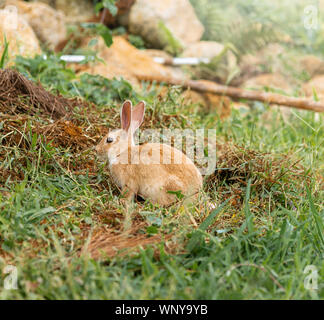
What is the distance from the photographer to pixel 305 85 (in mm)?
8945

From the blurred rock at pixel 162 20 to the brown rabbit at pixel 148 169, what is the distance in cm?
559

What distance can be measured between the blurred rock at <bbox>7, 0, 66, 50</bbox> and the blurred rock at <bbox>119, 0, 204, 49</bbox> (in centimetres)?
160

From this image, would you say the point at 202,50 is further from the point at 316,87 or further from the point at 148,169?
the point at 148,169

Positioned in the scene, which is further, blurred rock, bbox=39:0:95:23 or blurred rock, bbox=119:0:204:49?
blurred rock, bbox=119:0:204:49

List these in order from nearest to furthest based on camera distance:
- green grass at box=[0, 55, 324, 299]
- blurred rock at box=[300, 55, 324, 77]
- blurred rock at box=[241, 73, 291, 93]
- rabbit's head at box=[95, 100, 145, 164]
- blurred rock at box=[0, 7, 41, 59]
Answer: green grass at box=[0, 55, 324, 299]
rabbit's head at box=[95, 100, 145, 164]
blurred rock at box=[0, 7, 41, 59]
blurred rock at box=[241, 73, 291, 93]
blurred rock at box=[300, 55, 324, 77]

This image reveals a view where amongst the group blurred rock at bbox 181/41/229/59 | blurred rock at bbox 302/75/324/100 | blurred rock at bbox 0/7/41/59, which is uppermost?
blurred rock at bbox 181/41/229/59

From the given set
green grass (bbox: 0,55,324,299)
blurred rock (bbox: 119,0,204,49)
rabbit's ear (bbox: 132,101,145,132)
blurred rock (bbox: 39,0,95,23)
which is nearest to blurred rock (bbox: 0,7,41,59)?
blurred rock (bbox: 39,0,95,23)

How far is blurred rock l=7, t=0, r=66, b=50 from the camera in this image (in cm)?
729

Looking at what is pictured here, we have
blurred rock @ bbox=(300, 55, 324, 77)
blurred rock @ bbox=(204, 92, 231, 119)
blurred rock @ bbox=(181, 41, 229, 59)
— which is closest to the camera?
blurred rock @ bbox=(204, 92, 231, 119)

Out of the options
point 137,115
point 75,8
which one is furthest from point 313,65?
point 137,115

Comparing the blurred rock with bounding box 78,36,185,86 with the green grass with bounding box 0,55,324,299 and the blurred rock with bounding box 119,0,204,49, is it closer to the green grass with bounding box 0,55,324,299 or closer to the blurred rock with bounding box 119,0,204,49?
the blurred rock with bounding box 119,0,204,49

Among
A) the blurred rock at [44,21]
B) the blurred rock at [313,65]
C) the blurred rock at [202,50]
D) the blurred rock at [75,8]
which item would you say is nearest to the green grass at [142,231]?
the blurred rock at [44,21]

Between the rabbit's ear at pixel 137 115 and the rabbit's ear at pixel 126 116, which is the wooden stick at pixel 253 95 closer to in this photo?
the rabbit's ear at pixel 137 115

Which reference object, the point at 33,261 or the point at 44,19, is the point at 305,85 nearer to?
the point at 44,19
